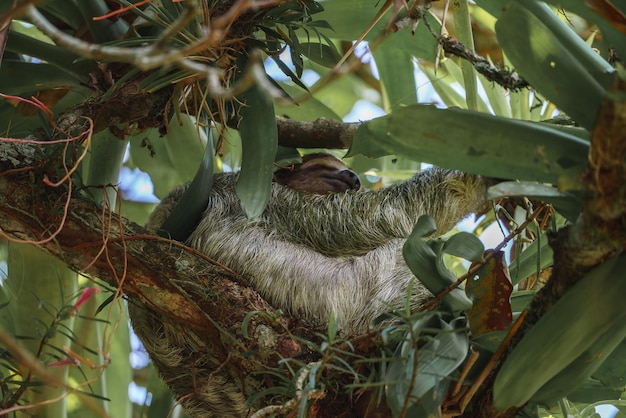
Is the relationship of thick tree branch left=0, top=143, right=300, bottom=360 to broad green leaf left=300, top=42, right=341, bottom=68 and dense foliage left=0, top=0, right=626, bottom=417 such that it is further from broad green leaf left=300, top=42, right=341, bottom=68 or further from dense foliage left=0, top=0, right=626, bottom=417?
broad green leaf left=300, top=42, right=341, bottom=68

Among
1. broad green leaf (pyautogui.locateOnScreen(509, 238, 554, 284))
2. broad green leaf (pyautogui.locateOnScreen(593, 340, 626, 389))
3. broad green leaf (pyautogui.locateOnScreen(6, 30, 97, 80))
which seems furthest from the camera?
broad green leaf (pyautogui.locateOnScreen(6, 30, 97, 80))

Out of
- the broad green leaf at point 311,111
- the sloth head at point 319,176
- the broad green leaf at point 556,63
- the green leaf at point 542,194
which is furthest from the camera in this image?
→ the broad green leaf at point 311,111

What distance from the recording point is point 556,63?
1603 millimetres

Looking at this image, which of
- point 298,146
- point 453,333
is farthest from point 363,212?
point 453,333

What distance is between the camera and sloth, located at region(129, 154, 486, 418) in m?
2.56

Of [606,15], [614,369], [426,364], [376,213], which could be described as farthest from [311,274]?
[606,15]

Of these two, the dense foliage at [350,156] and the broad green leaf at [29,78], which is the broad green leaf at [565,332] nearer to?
the dense foliage at [350,156]

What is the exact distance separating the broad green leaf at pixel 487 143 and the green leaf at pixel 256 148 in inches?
32.9

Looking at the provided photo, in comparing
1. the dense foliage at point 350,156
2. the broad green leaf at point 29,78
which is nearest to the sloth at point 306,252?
the dense foliage at point 350,156

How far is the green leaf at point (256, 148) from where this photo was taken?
2.40 meters

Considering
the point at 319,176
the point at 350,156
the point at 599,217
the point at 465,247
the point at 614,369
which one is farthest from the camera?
the point at 319,176

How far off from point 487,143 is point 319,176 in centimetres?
198

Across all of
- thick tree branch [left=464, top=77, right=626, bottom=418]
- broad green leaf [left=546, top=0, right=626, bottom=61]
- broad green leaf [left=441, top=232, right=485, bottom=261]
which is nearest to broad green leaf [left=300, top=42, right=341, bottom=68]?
broad green leaf [left=441, top=232, right=485, bottom=261]

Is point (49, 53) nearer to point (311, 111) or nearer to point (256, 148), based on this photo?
point (256, 148)
